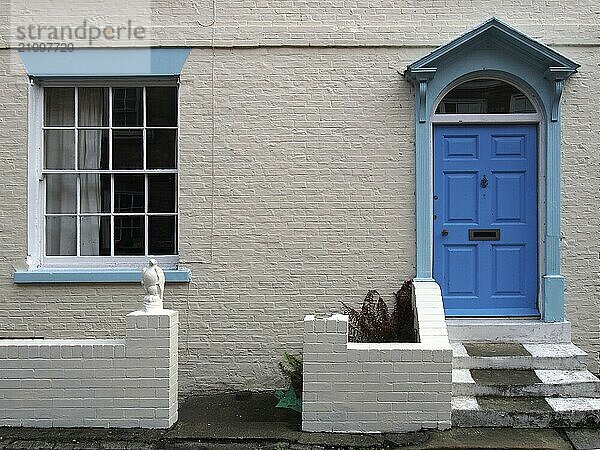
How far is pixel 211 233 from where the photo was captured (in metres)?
8.42

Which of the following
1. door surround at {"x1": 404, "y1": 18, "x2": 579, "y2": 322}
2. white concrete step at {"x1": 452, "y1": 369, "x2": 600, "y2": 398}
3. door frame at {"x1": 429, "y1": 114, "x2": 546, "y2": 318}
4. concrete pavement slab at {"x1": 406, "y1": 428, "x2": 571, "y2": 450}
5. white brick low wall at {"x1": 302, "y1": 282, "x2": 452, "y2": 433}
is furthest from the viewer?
door frame at {"x1": 429, "y1": 114, "x2": 546, "y2": 318}

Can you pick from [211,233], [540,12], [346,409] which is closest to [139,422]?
[346,409]

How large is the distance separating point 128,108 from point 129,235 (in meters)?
1.40

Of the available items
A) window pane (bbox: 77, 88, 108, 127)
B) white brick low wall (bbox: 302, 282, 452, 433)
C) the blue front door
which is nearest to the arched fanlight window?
the blue front door

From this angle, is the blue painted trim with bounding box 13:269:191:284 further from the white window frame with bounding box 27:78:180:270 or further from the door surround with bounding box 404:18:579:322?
the door surround with bounding box 404:18:579:322

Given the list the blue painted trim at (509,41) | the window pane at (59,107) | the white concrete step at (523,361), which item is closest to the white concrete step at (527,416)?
the white concrete step at (523,361)

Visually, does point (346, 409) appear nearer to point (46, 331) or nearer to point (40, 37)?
point (46, 331)

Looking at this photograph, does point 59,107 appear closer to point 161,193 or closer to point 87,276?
point 161,193

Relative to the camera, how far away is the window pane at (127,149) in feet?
28.2

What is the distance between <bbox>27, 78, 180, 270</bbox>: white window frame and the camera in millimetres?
8469

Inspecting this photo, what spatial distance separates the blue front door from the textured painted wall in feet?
1.33

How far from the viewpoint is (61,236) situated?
8680mm

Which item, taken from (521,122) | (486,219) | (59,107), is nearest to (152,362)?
(59,107)

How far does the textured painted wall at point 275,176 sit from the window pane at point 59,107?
11.7 inches
